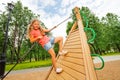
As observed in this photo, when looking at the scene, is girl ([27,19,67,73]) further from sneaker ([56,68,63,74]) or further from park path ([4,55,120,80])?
park path ([4,55,120,80])

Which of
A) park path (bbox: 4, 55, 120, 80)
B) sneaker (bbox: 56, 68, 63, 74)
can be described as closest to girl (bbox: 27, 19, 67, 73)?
sneaker (bbox: 56, 68, 63, 74)

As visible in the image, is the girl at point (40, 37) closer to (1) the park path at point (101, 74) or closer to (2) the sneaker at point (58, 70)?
(2) the sneaker at point (58, 70)

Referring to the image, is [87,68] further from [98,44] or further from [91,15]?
[98,44]

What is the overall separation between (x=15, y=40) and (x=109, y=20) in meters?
27.1

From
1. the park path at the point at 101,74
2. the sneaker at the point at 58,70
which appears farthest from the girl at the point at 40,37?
the park path at the point at 101,74

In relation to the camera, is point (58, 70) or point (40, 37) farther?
point (40, 37)

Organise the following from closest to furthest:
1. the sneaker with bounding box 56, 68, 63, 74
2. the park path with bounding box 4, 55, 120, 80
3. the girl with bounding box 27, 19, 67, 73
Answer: the sneaker with bounding box 56, 68, 63, 74
the girl with bounding box 27, 19, 67, 73
the park path with bounding box 4, 55, 120, 80

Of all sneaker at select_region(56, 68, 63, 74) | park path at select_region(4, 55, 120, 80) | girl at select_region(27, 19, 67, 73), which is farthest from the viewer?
park path at select_region(4, 55, 120, 80)

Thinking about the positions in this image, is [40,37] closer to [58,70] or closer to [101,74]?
[58,70]

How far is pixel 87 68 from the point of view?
10.3 ft

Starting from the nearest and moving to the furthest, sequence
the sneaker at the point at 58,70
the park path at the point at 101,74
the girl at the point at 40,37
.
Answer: the sneaker at the point at 58,70
the girl at the point at 40,37
the park path at the point at 101,74

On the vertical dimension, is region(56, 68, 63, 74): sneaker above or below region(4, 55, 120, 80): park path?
above

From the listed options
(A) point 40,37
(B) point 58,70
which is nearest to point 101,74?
(B) point 58,70

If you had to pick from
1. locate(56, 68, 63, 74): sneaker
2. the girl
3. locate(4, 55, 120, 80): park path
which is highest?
the girl
